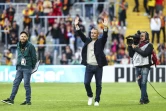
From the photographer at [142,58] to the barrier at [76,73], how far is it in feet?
45.0

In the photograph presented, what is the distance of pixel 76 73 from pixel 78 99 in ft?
37.8

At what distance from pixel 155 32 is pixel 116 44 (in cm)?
287

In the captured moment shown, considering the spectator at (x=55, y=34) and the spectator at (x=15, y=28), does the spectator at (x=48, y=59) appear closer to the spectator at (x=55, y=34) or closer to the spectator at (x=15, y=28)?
the spectator at (x=55, y=34)

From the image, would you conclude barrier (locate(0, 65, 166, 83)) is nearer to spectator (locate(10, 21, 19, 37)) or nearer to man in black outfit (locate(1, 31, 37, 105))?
spectator (locate(10, 21, 19, 37))

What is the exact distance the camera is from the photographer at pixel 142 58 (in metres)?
21.2

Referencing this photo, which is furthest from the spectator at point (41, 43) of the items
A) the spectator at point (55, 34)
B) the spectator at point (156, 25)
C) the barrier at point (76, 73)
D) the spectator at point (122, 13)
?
the spectator at point (156, 25)

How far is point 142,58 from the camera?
69.9ft

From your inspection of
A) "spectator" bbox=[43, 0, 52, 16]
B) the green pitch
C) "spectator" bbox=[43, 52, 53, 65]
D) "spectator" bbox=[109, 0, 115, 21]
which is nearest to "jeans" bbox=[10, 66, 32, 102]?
the green pitch

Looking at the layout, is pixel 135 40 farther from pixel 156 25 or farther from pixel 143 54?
pixel 156 25

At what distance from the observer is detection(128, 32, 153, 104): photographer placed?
21.2 metres

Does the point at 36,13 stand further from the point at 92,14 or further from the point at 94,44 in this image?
the point at 94,44

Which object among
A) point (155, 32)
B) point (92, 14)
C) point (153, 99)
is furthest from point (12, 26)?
point (153, 99)

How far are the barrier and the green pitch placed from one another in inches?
147

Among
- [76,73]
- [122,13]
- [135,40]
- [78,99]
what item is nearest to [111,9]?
[122,13]
